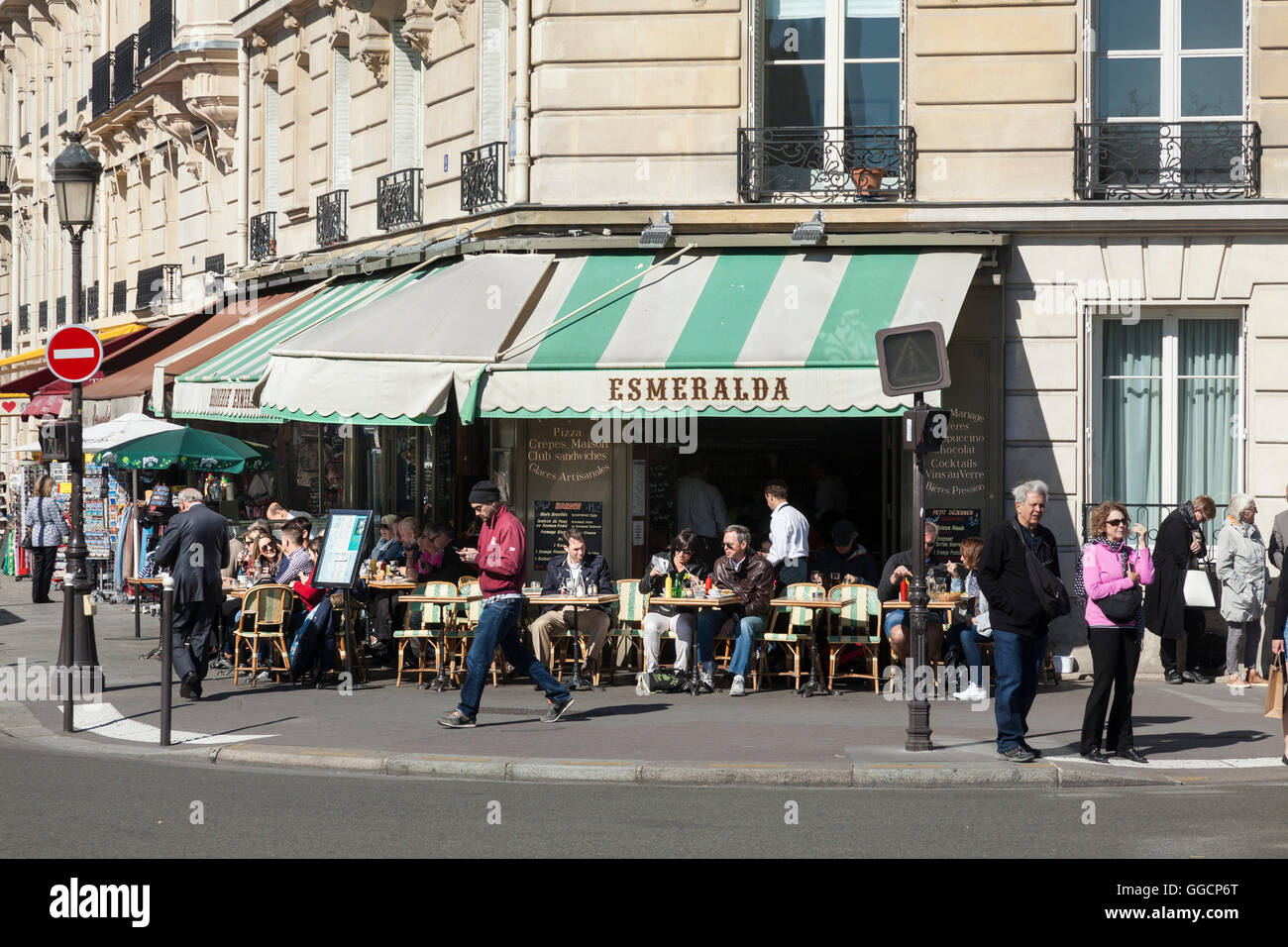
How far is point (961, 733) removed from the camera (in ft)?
38.0

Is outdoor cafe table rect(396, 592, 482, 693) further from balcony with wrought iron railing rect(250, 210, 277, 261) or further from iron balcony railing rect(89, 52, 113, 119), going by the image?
iron balcony railing rect(89, 52, 113, 119)

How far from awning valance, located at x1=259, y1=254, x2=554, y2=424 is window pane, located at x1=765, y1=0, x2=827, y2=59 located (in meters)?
3.02

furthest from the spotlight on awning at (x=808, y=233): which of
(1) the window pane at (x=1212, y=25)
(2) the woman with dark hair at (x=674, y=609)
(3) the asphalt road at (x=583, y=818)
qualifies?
(3) the asphalt road at (x=583, y=818)

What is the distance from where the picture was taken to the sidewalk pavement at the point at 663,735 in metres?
10.1

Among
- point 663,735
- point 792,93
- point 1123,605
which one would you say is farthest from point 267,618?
point 1123,605

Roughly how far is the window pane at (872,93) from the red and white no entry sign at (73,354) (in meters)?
7.11

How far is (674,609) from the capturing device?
1427 cm

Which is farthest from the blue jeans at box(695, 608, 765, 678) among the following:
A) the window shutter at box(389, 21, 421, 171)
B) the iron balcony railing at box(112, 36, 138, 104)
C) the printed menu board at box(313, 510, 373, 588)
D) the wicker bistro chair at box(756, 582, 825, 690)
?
the iron balcony railing at box(112, 36, 138, 104)

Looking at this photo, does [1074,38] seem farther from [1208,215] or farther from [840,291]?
[840,291]

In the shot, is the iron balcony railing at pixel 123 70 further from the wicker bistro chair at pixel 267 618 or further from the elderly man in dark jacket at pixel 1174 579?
the elderly man in dark jacket at pixel 1174 579

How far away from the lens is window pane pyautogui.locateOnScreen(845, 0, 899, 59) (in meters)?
15.6

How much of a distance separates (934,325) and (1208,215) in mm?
5294

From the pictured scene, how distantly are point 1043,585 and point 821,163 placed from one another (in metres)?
6.33
